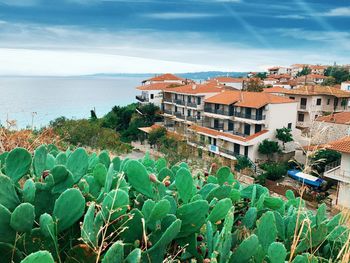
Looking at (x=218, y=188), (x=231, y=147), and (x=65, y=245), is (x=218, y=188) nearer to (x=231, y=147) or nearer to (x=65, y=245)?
(x=65, y=245)

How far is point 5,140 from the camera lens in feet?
10.5

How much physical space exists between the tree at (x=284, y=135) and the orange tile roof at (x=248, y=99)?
141cm

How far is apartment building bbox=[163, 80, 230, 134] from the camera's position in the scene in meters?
21.2

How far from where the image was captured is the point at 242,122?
59.4ft

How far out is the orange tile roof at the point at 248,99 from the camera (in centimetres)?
1708

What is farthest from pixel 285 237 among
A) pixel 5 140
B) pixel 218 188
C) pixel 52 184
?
pixel 5 140

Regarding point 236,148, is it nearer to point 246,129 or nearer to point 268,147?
point 246,129

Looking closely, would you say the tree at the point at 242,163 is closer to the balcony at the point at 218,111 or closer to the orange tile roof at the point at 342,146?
the balcony at the point at 218,111

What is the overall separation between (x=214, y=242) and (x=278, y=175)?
46.4 ft

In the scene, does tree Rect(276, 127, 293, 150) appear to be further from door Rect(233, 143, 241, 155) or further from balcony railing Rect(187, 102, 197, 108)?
balcony railing Rect(187, 102, 197, 108)

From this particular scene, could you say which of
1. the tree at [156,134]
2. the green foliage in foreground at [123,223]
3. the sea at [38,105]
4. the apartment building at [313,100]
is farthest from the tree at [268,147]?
the green foliage in foreground at [123,223]

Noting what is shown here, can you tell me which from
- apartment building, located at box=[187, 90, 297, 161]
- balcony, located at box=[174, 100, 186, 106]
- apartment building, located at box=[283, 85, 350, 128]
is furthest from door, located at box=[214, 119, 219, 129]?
apartment building, located at box=[283, 85, 350, 128]

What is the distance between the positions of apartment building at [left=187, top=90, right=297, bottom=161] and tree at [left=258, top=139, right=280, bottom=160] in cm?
30

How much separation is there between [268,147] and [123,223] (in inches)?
630
